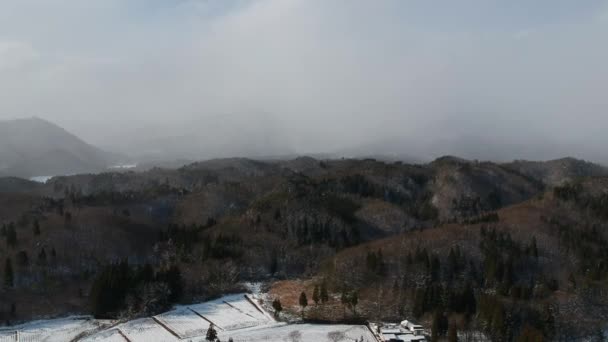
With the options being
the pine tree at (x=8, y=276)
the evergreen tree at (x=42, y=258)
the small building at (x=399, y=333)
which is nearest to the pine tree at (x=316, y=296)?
the small building at (x=399, y=333)

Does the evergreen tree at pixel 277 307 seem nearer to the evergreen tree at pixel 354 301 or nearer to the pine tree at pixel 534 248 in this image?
the evergreen tree at pixel 354 301

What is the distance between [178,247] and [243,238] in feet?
41.7

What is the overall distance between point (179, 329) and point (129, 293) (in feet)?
34.1

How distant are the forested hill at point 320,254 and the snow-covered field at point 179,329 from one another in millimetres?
3509

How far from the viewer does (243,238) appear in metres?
117

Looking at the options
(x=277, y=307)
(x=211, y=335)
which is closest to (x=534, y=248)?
(x=277, y=307)

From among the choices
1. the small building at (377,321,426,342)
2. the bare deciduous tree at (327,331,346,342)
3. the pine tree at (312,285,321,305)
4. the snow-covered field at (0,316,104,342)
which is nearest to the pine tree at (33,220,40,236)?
the snow-covered field at (0,316,104,342)

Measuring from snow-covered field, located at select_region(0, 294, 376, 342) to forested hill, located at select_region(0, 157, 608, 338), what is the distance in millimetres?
→ 3509

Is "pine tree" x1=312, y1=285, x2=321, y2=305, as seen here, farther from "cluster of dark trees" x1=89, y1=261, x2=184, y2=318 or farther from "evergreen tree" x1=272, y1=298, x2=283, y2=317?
"cluster of dark trees" x1=89, y1=261, x2=184, y2=318

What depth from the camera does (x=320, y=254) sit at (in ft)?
371

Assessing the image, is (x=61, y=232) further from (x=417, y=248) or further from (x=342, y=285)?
(x=417, y=248)

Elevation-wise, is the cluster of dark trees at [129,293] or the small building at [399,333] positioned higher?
the cluster of dark trees at [129,293]

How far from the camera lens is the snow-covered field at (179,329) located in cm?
6856

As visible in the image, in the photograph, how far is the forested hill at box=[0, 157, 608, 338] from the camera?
77062 millimetres
